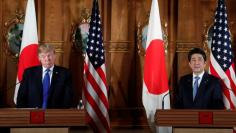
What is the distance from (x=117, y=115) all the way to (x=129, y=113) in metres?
0.20

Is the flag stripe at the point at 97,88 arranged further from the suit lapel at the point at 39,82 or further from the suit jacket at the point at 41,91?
the suit lapel at the point at 39,82

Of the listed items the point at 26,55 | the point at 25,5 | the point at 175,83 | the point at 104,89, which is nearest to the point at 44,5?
the point at 25,5

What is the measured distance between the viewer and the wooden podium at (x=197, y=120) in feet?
15.0

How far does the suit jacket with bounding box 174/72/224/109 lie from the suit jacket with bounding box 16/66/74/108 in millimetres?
1298

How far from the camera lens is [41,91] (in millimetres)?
5566

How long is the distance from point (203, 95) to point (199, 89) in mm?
87

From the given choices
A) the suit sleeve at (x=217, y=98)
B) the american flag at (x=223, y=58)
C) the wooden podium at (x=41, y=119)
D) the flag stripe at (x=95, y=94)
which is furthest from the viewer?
the flag stripe at (x=95, y=94)

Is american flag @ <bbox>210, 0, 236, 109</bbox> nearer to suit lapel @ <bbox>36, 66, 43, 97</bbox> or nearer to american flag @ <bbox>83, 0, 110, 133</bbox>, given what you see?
american flag @ <bbox>83, 0, 110, 133</bbox>

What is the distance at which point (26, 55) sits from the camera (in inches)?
280

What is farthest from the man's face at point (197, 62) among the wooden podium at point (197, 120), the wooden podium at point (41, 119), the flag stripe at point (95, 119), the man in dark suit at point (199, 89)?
the flag stripe at point (95, 119)

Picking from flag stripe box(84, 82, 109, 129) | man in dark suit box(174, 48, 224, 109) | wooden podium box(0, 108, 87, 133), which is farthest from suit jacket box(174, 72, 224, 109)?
flag stripe box(84, 82, 109, 129)

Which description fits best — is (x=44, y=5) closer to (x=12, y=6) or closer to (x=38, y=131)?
(x=12, y=6)

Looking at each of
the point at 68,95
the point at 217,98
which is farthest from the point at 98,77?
the point at 217,98

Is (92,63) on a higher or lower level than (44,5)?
lower
